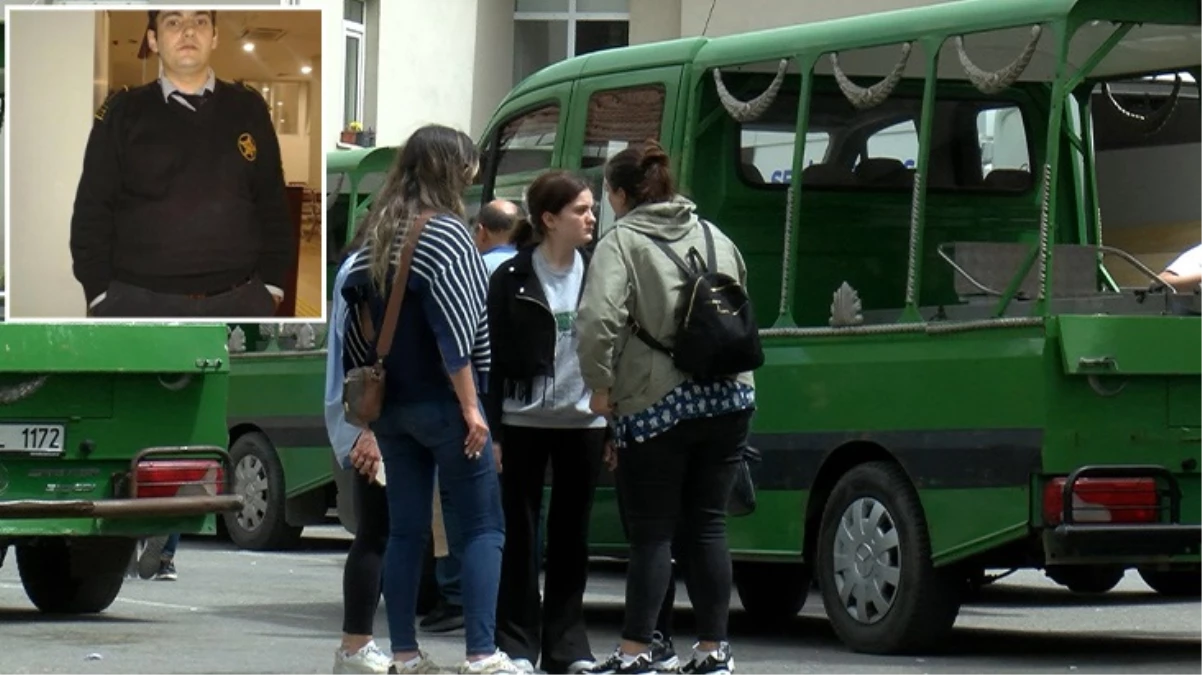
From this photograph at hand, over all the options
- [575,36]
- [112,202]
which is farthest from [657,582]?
[575,36]

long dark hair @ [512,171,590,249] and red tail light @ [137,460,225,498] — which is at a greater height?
long dark hair @ [512,171,590,249]

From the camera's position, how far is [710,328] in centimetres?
898

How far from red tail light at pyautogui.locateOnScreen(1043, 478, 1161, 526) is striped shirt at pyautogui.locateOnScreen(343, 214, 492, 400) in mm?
2479

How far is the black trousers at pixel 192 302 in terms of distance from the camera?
11.5m

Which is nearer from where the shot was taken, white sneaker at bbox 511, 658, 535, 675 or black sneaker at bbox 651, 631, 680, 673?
white sneaker at bbox 511, 658, 535, 675

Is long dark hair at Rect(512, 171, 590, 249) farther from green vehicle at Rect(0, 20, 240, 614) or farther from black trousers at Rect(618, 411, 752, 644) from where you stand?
green vehicle at Rect(0, 20, 240, 614)

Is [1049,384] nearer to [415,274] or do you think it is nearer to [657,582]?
[657,582]

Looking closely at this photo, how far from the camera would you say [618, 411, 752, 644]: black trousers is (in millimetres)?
9055

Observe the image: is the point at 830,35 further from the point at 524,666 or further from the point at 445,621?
the point at 524,666

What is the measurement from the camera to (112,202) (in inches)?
451

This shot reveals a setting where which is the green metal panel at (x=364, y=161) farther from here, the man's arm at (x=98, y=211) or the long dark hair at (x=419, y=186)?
the long dark hair at (x=419, y=186)

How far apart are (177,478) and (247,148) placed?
4.86 feet

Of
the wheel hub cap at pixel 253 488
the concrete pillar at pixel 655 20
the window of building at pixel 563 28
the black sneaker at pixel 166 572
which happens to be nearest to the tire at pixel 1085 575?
the black sneaker at pixel 166 572

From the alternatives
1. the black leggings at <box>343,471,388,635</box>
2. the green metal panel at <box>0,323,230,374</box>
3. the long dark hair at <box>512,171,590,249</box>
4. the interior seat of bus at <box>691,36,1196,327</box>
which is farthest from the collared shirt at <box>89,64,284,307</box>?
the black leggings at <box>343,471,388,635</box>
